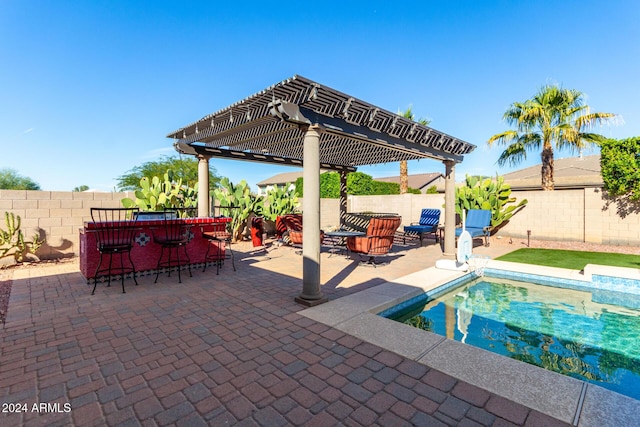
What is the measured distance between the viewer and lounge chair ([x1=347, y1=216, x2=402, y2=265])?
677cm

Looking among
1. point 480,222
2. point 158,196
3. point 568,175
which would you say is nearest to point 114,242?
point 158,196

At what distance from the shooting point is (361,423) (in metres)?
1.91

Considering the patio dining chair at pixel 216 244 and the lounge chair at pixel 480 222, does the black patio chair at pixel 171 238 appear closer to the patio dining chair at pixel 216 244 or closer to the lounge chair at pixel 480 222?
the patio dining chair at pixel 216 244

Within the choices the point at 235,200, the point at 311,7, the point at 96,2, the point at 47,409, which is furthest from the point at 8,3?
the point at 47,409

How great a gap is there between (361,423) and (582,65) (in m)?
12.5

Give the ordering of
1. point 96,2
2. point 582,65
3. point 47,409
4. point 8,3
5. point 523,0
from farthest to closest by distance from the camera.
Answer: point 582,65 → point 523,0 → point 96,2 → point 8,3 → point 47,409

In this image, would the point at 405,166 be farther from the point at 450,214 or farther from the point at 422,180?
the point at 422,180

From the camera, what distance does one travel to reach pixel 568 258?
318 inches

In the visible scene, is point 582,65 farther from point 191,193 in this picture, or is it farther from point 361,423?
point 191,193

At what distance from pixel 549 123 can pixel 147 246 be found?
14.4 meters

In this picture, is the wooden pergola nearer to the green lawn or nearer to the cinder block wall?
the green lawn

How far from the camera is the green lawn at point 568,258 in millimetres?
7246

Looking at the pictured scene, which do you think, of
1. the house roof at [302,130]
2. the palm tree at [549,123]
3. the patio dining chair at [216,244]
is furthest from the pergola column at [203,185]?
the palm tree at [549,123]

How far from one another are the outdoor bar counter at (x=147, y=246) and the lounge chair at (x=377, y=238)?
128 inches
